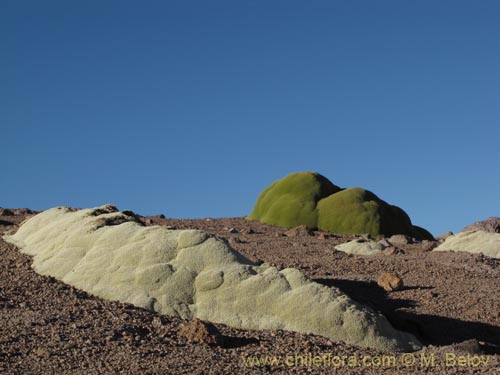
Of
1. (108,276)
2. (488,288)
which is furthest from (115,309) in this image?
(488,288)

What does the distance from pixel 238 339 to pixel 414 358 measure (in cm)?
327

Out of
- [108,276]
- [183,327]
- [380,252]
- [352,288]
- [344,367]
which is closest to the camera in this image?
[344,367]

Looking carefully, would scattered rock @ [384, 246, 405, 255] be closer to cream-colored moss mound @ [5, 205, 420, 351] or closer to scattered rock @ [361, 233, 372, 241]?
scattered rock @ [361, 233, 372, 241]

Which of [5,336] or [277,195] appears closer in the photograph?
[5,336]

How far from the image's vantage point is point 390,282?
56.9ft

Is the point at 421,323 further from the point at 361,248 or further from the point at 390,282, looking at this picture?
the point at 361,248

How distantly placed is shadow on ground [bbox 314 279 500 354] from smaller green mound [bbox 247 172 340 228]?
1552 centimetres

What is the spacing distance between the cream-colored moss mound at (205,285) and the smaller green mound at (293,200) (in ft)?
60.6

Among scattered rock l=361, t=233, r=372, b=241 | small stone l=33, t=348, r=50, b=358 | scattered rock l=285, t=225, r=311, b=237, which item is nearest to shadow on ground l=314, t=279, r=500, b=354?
small stone l=33, t=348, r=50, b=358

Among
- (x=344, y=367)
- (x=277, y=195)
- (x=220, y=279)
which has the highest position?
(x=277, y=195)

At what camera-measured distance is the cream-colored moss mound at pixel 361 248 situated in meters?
23.1

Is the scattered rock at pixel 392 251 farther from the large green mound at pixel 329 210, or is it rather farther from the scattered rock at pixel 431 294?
the large green mound at pixel 329 210

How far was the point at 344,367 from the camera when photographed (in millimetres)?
10875

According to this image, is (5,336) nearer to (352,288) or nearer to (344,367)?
(344,367)
